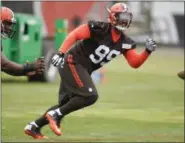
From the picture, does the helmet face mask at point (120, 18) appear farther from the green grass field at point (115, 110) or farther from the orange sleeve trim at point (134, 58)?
the green grass field at point (115, 110)

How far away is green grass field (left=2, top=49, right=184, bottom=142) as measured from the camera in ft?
40.2

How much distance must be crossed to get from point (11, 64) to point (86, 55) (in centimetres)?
198

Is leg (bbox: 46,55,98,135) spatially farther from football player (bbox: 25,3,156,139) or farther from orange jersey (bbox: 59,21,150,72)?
orange jersey (bbox: 59,21,150,72)

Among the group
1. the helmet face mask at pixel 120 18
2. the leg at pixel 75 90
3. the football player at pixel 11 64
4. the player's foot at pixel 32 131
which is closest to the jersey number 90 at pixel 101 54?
the leg at pixel 75 90

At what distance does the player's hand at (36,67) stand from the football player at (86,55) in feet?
4.88

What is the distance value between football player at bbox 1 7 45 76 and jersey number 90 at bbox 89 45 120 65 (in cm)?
164

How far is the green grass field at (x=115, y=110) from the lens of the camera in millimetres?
12250

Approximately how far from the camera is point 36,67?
9.12 m

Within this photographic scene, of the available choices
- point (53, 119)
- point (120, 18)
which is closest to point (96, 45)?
point (120, 18)

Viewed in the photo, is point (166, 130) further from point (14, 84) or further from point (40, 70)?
point (14, 84)

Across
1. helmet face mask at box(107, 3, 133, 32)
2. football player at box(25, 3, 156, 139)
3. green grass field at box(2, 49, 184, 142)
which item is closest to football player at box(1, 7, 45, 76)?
football player at box(25, 3, 156, 139)

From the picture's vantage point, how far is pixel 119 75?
24.7 metres

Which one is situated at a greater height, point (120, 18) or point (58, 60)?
point (120, 18)

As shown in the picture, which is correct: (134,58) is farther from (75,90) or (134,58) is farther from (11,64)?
(11,64)
